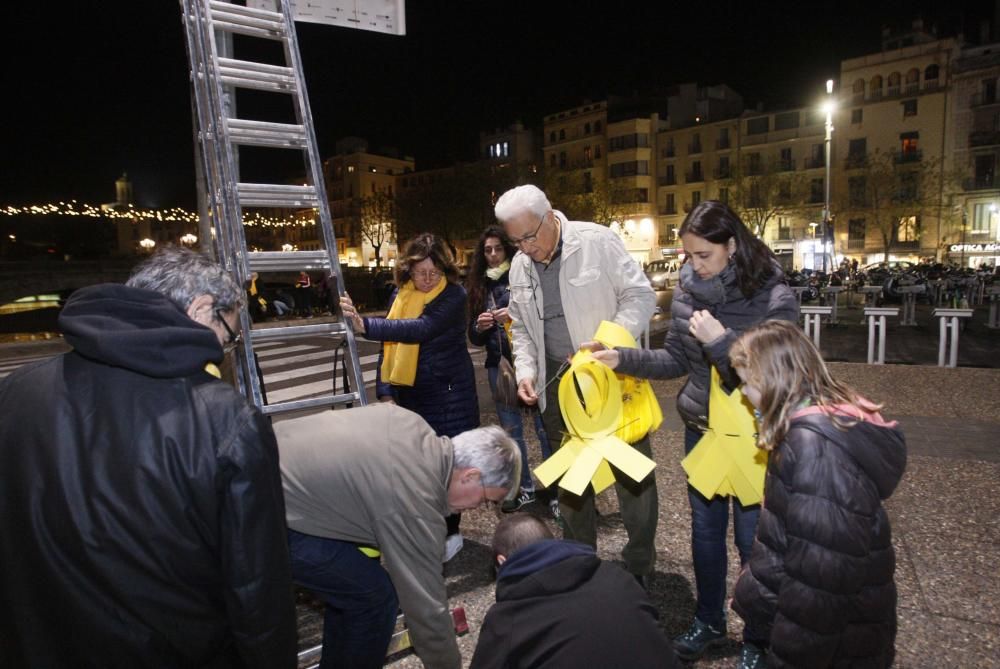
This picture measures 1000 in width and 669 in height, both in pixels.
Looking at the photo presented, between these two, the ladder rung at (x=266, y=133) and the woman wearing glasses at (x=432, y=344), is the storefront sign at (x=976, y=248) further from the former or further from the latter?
the ladder rung at (x=266, y=133)

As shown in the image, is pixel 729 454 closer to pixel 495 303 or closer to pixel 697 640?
pixel 697 640

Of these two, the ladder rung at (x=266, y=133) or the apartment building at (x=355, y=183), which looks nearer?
the ladder rung at (x=266, y=133)

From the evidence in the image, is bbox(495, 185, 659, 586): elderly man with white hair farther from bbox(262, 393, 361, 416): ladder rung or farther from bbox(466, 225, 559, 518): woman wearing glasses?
bbox(466, 225, 559, 518): woman wearing glasses

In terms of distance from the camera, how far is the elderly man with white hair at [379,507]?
197 cm

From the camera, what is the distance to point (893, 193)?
46.2m

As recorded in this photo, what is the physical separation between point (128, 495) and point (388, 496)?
74 centimetres

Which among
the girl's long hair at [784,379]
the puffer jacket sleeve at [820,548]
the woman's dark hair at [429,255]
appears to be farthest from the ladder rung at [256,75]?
the puffer jacket sleeve at [820,548]

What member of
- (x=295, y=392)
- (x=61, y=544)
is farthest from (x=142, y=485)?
(x=295, y=392)

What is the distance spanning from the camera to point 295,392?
8.80m

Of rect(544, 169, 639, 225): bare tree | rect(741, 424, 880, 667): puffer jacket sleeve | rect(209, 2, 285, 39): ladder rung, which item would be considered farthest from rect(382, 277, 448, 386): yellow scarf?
rect(544, 169, 639, 225): bare tree

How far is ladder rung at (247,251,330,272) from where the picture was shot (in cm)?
293

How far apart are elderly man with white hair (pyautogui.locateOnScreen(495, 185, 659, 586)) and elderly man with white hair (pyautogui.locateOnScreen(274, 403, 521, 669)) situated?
1.00 m

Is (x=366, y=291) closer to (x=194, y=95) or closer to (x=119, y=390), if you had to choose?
(x=194, y=95)

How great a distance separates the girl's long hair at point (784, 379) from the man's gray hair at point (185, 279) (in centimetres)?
176
